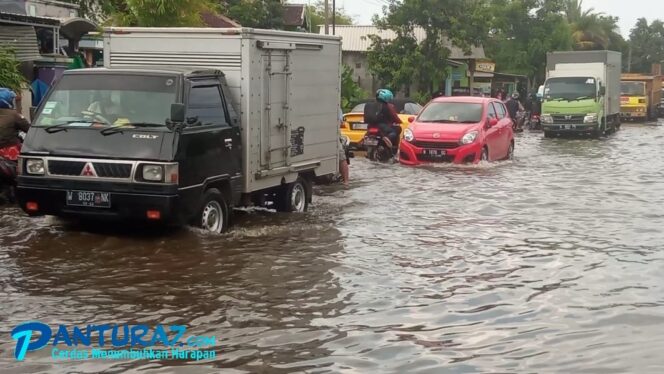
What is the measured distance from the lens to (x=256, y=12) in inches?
1539

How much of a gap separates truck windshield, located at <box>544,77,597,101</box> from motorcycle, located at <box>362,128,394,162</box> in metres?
13.3

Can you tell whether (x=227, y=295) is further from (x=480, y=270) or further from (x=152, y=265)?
(x=480, y=270)

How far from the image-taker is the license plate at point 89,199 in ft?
28.4

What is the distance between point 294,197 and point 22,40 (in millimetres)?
9209

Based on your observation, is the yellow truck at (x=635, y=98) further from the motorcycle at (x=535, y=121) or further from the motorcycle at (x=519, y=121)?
the motorcycle at (x=519, y=121)

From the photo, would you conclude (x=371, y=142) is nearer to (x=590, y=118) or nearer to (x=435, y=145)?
(x=435, y=145)

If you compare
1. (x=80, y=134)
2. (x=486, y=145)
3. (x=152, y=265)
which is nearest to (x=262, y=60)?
(x=80, y=134)

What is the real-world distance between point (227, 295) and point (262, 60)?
150 inches

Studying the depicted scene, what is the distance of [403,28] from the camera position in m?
37.3

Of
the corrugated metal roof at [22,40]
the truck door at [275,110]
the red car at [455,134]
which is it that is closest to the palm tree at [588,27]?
the red car at [455,134]

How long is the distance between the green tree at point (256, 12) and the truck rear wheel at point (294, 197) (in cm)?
2802

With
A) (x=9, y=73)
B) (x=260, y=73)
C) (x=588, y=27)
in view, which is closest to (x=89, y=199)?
(x=260, y=73)

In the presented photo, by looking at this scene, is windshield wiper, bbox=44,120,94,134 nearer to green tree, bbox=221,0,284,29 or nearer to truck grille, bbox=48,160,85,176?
truck grille, bbox=48,160,85,176

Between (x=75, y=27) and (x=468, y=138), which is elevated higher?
(x=75, y=27)
